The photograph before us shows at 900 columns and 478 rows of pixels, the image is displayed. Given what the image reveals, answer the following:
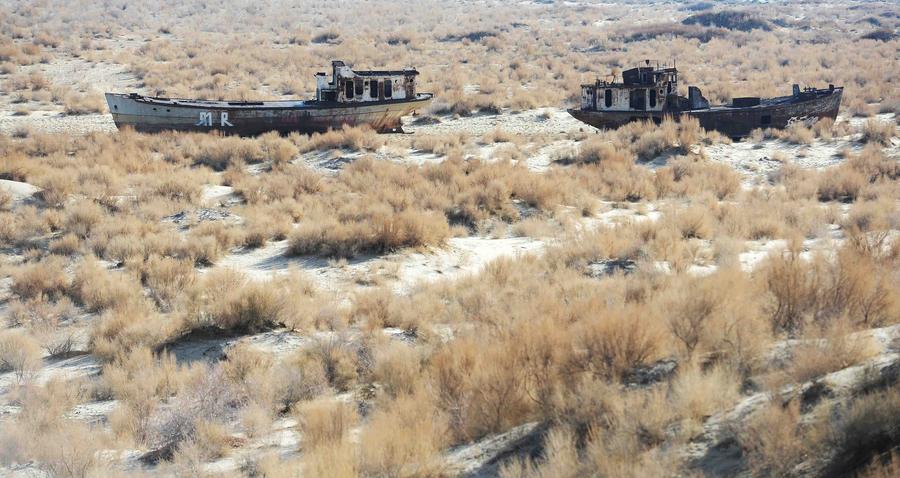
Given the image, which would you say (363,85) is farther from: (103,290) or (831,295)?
(831,295)

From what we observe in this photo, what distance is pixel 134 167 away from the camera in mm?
19391

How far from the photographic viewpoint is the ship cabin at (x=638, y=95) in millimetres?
25719

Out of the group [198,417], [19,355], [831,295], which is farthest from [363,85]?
[831,295]

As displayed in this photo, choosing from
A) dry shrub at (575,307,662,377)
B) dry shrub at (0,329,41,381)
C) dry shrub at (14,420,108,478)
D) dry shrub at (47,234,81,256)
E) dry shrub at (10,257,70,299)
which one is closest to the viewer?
dry shrub at (14,420,108,478)

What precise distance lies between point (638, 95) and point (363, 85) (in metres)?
9.10

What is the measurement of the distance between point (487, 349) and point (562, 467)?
2.18 metres

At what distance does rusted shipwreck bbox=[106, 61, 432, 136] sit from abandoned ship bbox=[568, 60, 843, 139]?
603 cm

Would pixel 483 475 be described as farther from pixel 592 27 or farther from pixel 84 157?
pixel 592 27

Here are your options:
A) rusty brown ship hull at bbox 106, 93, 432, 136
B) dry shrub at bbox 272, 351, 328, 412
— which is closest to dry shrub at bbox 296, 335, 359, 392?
dry shrub at bbox 272, 351, 328, 412

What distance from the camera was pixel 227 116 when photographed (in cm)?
2505

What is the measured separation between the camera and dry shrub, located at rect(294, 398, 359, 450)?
613 centimetres

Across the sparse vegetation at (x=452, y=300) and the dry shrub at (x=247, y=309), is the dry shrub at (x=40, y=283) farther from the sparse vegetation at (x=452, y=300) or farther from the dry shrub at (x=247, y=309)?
the dry shrub at (x=247, y=309)

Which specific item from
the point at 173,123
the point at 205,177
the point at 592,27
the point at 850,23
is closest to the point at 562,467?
the point at 205,177

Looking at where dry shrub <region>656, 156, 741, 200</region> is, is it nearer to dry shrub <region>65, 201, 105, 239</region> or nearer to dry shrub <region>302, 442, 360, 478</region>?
dry shrub <region>65, 201, 105, 239</region>
